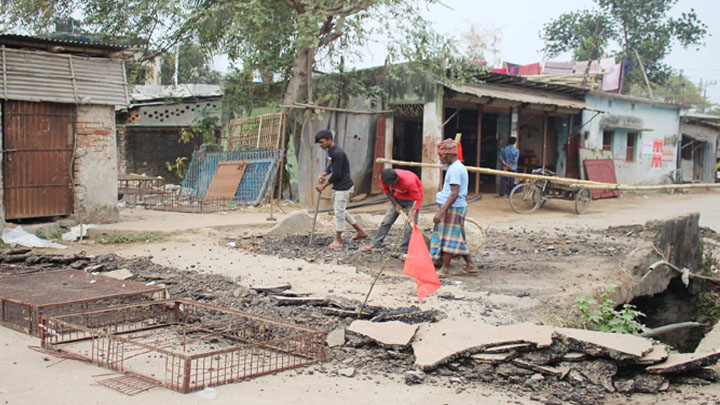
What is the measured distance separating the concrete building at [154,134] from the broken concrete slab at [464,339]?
16.9 m

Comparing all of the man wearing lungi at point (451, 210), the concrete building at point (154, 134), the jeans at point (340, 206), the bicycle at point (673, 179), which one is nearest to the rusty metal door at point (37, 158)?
the jeans at point (340, 206)

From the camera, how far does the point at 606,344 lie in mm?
3990

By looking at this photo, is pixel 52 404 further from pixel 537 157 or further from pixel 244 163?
pixel 537 157

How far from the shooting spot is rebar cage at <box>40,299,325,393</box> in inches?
151

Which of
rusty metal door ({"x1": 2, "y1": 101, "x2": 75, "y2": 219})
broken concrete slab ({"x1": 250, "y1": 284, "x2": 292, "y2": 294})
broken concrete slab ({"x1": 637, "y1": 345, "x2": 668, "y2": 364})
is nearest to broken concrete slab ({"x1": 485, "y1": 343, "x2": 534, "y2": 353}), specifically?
broken concrete slab ({"x1": 637, "y1": 345, "x2": 668, "y2": 364})

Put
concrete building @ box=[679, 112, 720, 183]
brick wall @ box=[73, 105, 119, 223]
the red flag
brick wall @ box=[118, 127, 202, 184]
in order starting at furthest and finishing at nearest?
concrete building @ box=[679, 112, 720, 183]
brick wall @ box=[118, 127, 202, 184]
brick wall @ box=[73, 105, 119, 223]
the red flag

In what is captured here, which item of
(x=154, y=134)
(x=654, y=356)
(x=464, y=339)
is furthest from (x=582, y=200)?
(x=154, y=134)

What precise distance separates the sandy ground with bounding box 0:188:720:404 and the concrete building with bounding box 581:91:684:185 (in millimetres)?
5940

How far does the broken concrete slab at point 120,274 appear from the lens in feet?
21.3

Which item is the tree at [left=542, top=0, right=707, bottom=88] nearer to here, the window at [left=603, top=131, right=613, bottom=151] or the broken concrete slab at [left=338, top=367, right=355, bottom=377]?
the window at [left=603, top=131, right=613, bottom=151]

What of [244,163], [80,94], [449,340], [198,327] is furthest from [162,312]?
[244,163]

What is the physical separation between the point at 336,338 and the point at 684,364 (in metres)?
2.34

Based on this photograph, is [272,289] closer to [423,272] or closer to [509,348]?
[423,272]

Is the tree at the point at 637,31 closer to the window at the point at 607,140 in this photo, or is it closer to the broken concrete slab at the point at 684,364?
the window at the point at 607,140
